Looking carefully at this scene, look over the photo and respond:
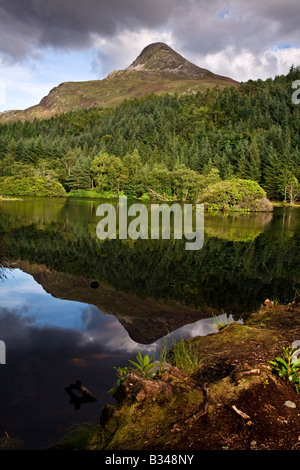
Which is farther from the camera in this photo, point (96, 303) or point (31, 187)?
point (31, 187)

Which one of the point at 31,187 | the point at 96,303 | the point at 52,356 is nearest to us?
the point at 52,356

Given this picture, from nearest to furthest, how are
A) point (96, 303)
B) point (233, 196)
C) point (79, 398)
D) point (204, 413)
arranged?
point (204, 413) < point (79, 398) < point (96, 303) < point (233, 196)

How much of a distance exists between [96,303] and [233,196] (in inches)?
1427

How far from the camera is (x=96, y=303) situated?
755cm

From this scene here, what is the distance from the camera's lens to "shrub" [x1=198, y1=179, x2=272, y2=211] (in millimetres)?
40906

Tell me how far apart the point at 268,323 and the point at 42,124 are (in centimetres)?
14703

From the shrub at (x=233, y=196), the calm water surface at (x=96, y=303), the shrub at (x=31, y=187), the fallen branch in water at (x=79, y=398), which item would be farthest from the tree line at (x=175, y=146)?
the fallen branch in water at (x=79, y=398)

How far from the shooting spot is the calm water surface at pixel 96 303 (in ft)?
12.9

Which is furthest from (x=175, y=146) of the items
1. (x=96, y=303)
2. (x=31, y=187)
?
(x=96, y=303)

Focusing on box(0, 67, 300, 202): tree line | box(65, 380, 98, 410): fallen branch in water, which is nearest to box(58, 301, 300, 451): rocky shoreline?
A: box(65, 380, 98, 410): fallen branch in water

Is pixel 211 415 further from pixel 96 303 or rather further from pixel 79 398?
pixel 96 303

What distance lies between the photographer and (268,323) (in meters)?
6.10
